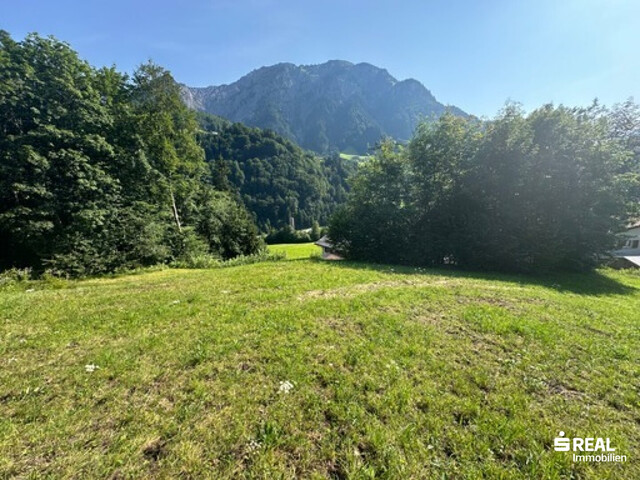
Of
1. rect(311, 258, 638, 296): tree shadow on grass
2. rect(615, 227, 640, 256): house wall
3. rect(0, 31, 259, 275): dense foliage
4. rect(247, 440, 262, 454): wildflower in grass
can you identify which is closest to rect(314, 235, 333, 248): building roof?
rect(311, 258, 638, 296): tree shadow on grass

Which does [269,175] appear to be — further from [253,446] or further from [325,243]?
[253,446]

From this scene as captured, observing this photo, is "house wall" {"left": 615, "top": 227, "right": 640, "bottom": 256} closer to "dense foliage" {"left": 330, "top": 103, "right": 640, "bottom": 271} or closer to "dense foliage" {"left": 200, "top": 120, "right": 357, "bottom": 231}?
"dense foliage" {"left": 330, "top": 103, "right": 640, "bottom": 271}

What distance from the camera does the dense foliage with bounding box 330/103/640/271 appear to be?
13383 mm

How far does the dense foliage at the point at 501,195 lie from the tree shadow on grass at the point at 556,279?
2.92 feet

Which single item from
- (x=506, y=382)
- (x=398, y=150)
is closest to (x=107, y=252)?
(x=506, y=382)

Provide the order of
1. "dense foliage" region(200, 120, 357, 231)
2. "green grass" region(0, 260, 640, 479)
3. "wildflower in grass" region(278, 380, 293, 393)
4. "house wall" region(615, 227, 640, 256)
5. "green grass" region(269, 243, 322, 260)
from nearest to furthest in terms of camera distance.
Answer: "green grass" region(0, 260, 640, 479), "wildflower in grass" region(278, 380, 293, 393), "house wall" region(615, 227, 640, 256), "green grass" region(269, 243, 322, 260), "dense foliage" region(200, 120, 357, 231)

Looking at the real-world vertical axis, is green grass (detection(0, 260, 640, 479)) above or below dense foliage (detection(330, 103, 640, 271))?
below

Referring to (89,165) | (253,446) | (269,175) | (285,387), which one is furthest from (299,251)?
(269,175)

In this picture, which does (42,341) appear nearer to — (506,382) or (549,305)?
(506,382)

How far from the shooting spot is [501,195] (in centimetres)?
1420

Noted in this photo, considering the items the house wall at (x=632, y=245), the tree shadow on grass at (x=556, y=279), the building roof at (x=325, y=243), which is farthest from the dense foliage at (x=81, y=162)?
the house wall at (x=632, y=245)

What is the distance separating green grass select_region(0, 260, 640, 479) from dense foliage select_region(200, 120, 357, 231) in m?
71.1

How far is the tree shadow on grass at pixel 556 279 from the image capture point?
1100cm

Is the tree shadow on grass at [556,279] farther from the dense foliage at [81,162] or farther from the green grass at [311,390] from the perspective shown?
the dense foliage at [81,162]
